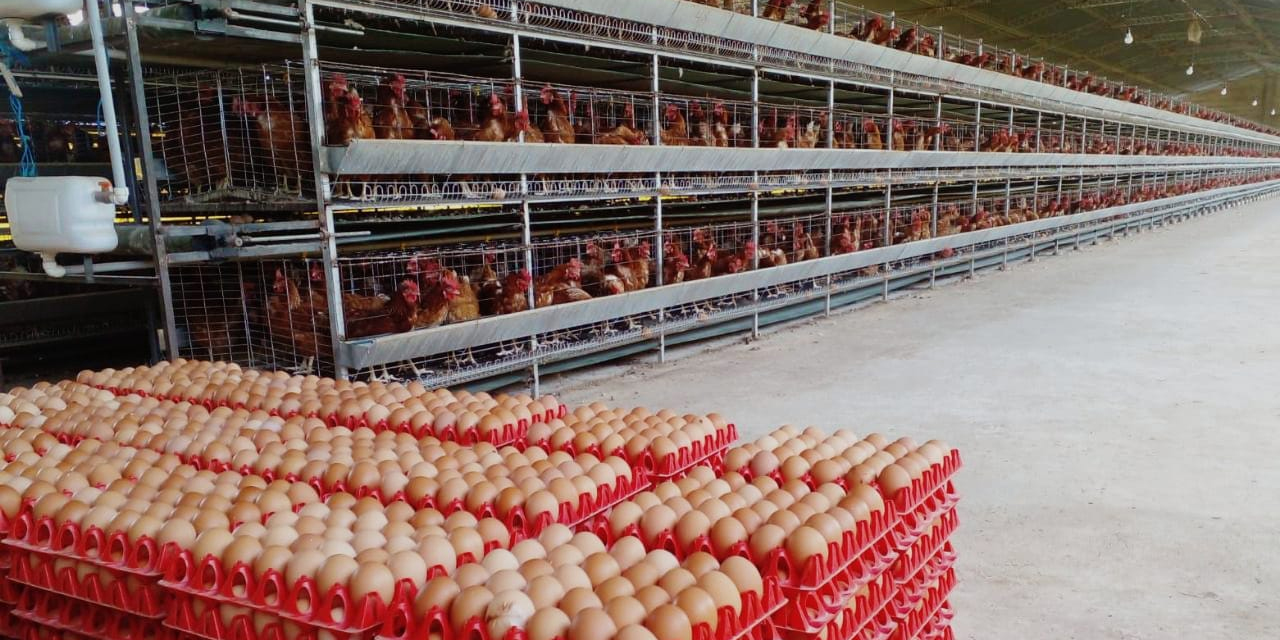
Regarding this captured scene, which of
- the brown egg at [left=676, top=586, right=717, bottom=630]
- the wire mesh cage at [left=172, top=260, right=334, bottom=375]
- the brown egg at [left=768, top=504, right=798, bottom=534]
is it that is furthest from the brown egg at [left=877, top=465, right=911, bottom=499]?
the wire mesh cage at [left=172, top=260, right=334, bottom=375]

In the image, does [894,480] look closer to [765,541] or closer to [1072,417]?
[765,541]

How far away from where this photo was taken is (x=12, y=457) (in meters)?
2.83

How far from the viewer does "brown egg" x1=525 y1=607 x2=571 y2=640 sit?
1.59 metres

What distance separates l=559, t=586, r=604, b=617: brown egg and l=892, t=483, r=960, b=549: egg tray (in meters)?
1.05

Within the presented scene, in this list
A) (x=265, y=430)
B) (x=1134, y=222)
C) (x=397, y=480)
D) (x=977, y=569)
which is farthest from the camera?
(x=1134, y=222)

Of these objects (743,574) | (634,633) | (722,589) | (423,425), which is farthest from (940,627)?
(423,425)

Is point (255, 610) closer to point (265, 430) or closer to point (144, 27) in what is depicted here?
point (265, 430)

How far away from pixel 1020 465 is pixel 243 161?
525 cm

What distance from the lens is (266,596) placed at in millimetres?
1877

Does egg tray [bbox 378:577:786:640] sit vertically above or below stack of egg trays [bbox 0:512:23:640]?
above

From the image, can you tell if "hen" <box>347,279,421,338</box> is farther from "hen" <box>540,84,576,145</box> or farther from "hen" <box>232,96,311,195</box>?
"hen" <box>540,84,576,145</box>

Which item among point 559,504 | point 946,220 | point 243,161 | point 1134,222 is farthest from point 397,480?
point 1134,222

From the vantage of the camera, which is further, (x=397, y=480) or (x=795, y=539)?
(x=397, y=480)

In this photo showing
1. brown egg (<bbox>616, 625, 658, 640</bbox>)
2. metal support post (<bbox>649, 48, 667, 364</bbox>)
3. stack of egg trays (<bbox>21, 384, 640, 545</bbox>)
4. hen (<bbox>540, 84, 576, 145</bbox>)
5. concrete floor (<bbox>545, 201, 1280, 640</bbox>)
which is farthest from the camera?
metal support post (<bbox>649, 48, 667, 364</bbox>)
